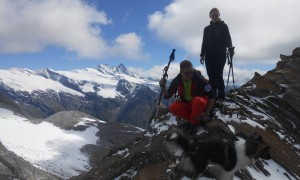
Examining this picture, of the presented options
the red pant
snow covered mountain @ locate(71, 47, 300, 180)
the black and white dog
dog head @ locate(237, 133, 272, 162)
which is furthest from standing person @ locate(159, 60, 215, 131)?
the black and white dog

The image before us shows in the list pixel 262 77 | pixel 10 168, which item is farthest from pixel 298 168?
pixel 10 168

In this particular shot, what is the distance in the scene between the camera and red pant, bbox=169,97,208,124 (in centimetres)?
1480

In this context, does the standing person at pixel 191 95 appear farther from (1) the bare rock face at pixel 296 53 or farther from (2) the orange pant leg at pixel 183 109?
(1) the bare rock face at pixel 296 53

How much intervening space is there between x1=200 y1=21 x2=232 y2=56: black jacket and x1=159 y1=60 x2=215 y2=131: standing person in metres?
4.57

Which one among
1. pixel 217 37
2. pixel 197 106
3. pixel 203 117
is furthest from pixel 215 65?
pixel 197 106

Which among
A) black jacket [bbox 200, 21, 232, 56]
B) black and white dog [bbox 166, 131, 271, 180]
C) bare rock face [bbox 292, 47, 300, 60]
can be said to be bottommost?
black and white dog [bbox 166, 131, 271, 180]

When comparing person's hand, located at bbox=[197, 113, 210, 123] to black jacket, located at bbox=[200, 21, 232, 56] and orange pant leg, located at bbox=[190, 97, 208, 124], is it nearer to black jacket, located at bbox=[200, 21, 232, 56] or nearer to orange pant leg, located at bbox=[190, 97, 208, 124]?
orange pant leg, located at bbox=[190, 97, 208, 124]

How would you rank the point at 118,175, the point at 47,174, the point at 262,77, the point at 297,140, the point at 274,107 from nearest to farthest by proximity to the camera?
the point at 118,175, the point at 297,140, the point at 274,107, the point at 262,77, the point at 47,174

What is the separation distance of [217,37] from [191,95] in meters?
5.07

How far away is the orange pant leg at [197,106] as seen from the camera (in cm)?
1475

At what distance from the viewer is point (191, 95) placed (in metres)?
15.4

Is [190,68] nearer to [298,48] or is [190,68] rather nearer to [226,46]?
[226,46]

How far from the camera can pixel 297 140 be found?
83.9ft

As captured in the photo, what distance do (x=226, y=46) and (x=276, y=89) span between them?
13.4 meters
